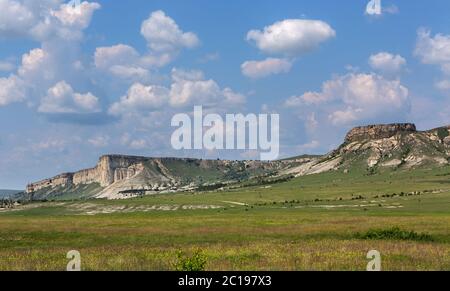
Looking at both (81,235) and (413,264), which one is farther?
(81,235)

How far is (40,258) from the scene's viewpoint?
3472 cm
